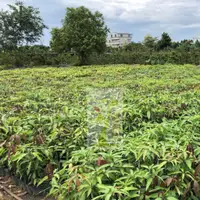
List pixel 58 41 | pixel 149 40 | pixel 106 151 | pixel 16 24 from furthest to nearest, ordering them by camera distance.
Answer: pixel 149 40, pixel 16 24, pixel 58 41, pixel 106 151

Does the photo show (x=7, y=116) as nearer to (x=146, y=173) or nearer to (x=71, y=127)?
(x=71, y=127)

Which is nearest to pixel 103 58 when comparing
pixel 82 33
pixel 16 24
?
pixel 82 33

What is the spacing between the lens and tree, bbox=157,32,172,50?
23767 mm

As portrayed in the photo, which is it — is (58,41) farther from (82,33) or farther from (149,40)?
(149,40)

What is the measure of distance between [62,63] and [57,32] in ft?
6.09

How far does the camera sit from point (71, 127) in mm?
2049

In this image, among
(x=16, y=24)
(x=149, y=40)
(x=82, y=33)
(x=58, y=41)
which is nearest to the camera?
(x=82, y=33)

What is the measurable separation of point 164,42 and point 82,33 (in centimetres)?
1029

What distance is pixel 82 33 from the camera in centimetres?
1611

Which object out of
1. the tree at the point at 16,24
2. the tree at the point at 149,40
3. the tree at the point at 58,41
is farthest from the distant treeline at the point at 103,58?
the tree at the point at 149,40

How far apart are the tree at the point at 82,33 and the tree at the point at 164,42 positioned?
862cm

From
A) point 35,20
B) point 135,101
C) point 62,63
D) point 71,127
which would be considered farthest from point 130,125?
point 35,20

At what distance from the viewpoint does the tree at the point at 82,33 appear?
16.0m

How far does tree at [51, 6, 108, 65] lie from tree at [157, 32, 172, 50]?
8624mm
